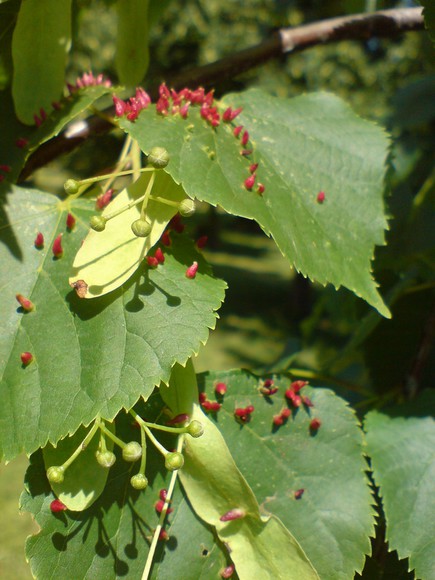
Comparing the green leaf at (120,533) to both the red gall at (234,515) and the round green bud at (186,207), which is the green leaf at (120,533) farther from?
the round green bud at (186,207)

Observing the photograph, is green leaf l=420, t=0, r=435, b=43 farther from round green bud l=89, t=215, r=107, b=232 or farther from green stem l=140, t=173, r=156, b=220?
round green bud l=89, t=215, r=107, b=232

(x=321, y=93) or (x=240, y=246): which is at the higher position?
(x=321, y=93)

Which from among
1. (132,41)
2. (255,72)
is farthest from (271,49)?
(255,72)

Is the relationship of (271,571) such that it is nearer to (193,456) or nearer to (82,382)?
(193,456)

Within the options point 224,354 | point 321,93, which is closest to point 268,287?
point 224,354

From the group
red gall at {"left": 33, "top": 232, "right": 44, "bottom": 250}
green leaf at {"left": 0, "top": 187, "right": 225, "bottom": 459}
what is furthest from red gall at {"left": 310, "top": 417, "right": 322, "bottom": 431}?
red gall at {"left": 33, "top": 232, "right": 44, "bottom": 250}

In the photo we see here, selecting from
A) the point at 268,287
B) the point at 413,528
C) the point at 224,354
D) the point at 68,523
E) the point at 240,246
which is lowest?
the point at 240,246

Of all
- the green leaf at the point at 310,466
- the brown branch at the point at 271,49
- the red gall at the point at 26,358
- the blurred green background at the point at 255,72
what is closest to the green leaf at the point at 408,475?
the green leaf at the point at 310,466
